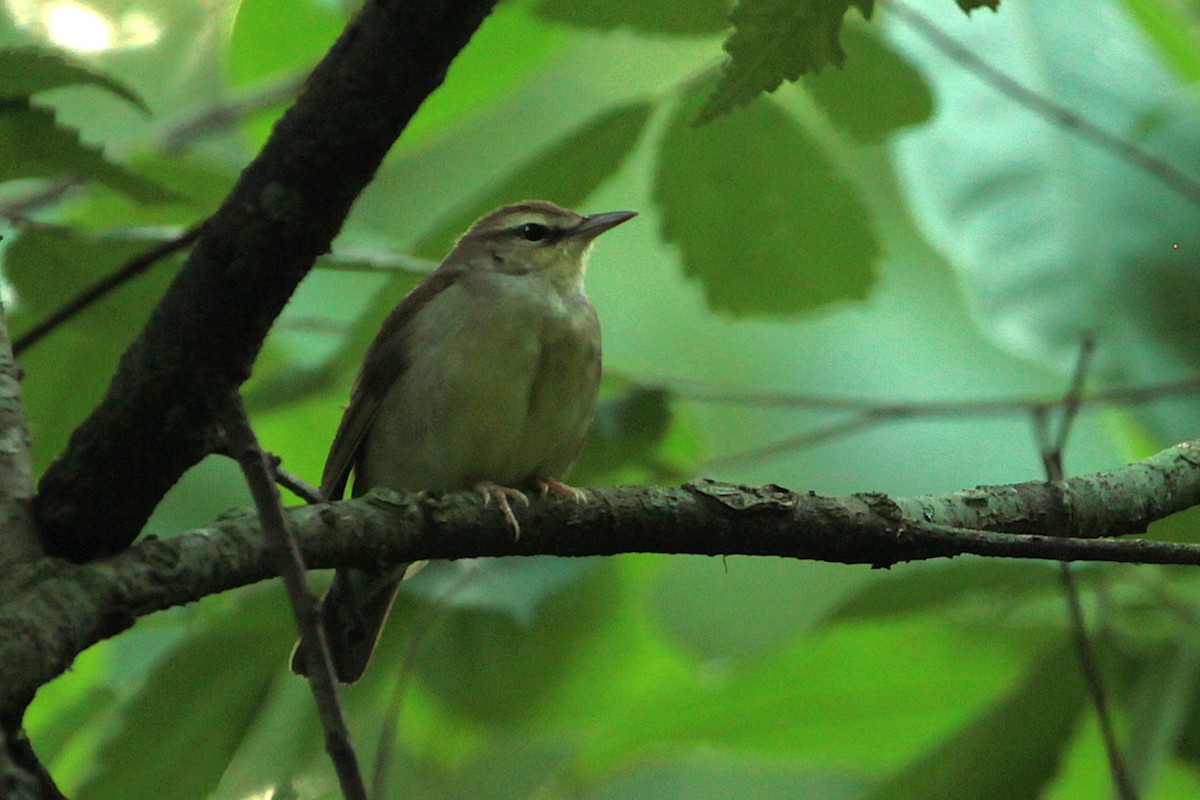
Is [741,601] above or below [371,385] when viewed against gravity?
below

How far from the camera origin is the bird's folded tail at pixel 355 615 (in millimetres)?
4133

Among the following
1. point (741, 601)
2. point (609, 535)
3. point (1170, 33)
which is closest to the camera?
point (609, 535)

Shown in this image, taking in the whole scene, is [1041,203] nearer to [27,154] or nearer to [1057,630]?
[1057,630]

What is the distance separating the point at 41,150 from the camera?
263 centimetres

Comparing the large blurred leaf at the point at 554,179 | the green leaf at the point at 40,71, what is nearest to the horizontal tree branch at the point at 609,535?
the green leaf at the point at 40,71

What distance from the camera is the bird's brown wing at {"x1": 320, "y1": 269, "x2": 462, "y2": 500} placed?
4.29m

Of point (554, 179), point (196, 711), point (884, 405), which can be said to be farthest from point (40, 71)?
point (884, 405)

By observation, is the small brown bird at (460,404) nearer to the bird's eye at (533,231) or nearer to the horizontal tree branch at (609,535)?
the bird's eye at (533,231)

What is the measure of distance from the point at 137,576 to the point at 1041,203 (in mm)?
3043

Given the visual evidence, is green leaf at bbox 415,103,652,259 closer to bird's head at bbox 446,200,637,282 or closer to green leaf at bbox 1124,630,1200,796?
bird's head at bbox 446,200,637,282

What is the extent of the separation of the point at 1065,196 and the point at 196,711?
2.85 m

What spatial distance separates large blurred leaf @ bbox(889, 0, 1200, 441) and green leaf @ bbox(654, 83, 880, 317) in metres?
0.64

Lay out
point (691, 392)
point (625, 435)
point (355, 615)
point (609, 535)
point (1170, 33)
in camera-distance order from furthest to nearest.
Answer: point (1170, 33), point (691, 392), point (355, 615), point (625, 435), point (609, 535)

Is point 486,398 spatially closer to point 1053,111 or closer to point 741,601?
point 1053,111
